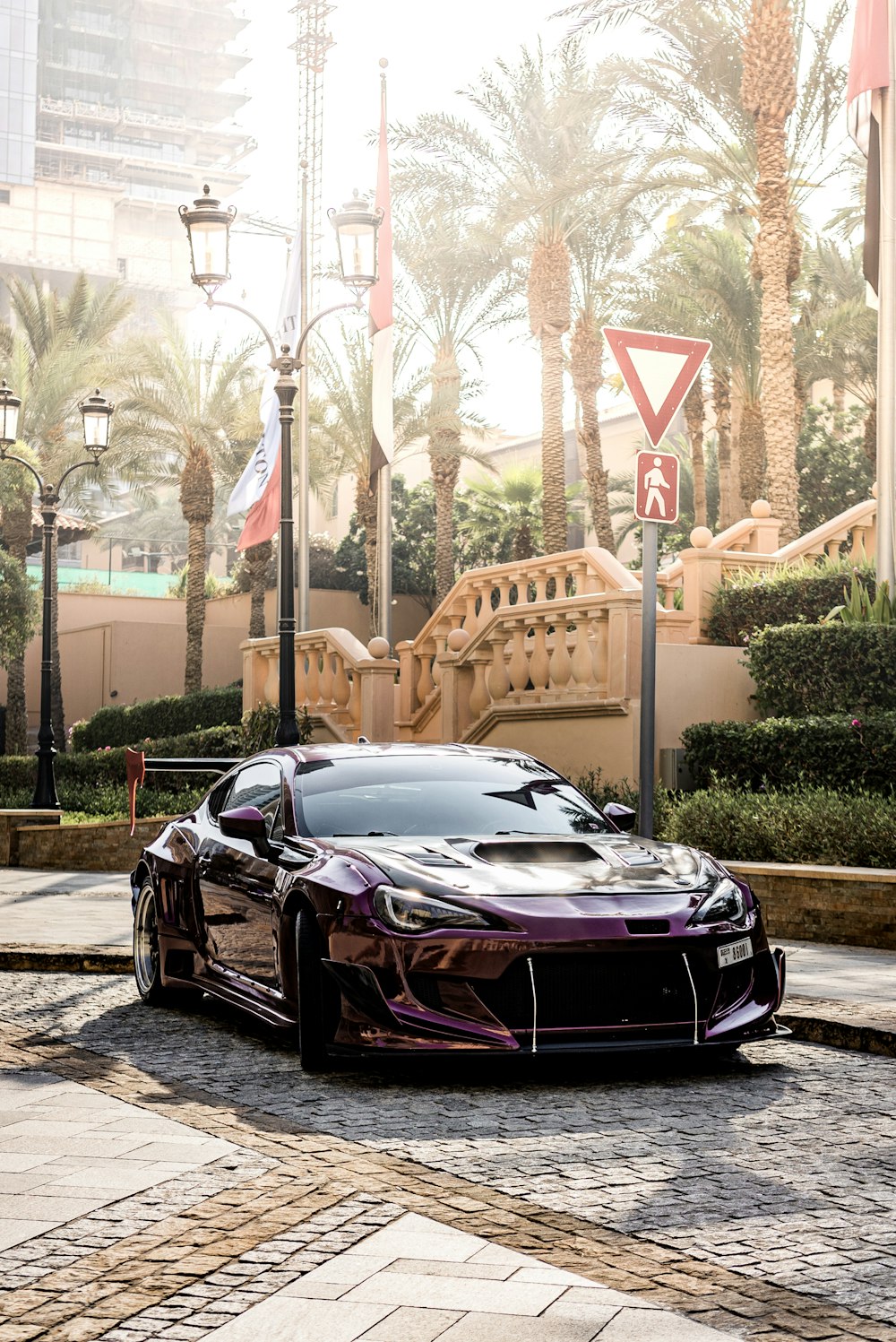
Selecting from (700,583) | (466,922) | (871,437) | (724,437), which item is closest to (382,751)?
(466,922)

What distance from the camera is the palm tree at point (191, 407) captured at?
40219 millimetres

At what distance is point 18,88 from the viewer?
154m

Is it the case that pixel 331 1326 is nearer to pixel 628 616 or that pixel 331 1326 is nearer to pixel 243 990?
pixel 243 990

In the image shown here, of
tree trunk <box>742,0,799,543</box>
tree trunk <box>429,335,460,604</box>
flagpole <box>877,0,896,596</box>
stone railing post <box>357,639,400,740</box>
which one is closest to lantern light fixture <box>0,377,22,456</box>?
stone railing post <box>357,639,400,740</box>

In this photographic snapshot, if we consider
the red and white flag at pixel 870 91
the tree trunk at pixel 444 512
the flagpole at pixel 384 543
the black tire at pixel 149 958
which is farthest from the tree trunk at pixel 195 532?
the black tire at pixel 149 958

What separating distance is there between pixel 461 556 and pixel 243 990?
37810 millimetres

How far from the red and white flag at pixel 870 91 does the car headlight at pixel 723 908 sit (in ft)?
44.5

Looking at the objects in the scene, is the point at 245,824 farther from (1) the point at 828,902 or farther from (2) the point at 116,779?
(2) the point at 116,779

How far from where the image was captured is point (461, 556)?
148ft

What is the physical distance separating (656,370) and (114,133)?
163563mm

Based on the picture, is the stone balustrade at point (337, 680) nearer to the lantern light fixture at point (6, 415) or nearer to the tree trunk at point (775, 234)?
the lantern light fixture at point (6, 415)

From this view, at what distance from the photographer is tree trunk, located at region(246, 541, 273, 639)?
145 feet

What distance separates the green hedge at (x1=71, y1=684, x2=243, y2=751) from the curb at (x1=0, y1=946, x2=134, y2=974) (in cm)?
2233

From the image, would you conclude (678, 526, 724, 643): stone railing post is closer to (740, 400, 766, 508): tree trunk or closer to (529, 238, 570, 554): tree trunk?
(529, 238, 570, 554): tree trunk
